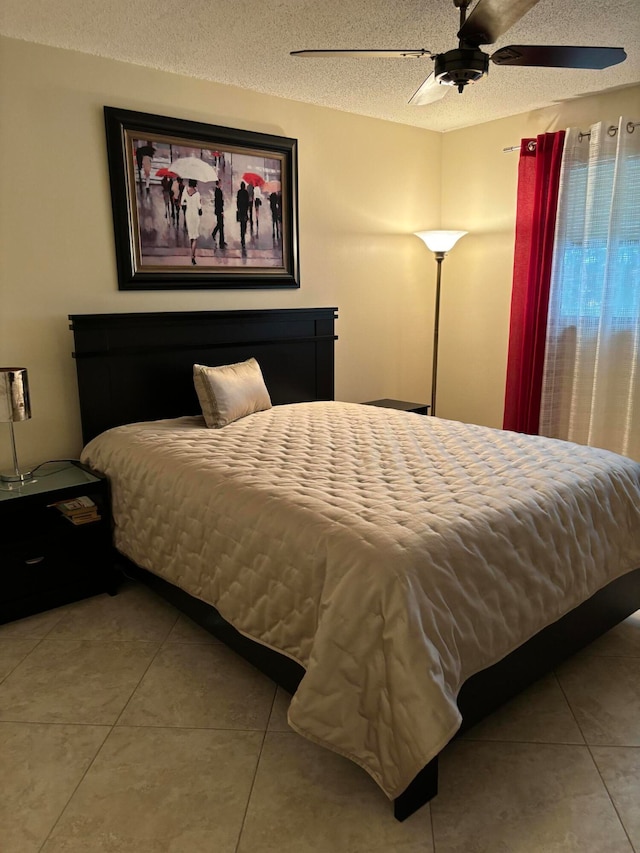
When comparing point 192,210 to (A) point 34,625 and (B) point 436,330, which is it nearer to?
(B) point 436,330

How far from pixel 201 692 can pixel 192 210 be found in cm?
249

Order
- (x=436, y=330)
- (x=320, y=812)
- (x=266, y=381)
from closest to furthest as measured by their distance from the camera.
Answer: (x=320, y=812) → (x=266, y=381) → (x=436, y=330)

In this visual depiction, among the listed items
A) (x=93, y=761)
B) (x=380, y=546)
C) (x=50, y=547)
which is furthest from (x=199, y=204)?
(x=93, y=761)

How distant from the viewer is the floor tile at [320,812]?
5.11ft

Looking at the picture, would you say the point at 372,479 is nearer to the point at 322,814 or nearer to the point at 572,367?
the point at 322,814

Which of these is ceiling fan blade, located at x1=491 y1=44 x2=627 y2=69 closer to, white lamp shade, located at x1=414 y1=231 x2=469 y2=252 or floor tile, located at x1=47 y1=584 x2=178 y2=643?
white lamp shade, located at x1=414 y1=231 x2=469 y2=252

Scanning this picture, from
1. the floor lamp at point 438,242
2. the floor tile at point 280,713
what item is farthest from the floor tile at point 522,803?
the floor lamp at point 438,242

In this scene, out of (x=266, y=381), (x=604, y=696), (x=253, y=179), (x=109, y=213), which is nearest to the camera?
(x=604, y=696)

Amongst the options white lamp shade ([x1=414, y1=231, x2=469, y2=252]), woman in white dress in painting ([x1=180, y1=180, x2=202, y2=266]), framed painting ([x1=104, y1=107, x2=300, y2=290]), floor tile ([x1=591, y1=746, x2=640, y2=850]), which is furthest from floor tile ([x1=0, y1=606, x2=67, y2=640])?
white lamp shade ([x1=414, y1=231, x2=469, y2=252])

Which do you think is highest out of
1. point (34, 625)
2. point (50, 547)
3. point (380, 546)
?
point (380, 546)

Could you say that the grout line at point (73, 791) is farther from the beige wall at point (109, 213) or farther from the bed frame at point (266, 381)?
the beige wall at point (109, 213)

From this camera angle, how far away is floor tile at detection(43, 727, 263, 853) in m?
1.57

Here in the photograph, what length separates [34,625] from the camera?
2625 mm

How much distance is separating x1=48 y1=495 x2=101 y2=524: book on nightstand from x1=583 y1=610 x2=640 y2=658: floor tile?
6.98 feet
